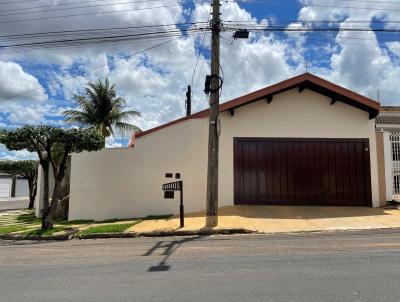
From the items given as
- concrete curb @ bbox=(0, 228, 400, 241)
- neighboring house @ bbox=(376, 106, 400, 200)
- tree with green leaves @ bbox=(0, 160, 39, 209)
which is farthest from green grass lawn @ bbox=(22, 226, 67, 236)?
tree with green leaves @ bbox=(0, 160, 39, 209)

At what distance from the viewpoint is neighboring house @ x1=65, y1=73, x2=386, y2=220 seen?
49.2 feet

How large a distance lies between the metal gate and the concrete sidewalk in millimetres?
1820

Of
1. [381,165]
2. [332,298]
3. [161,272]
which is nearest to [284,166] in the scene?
[381,165]

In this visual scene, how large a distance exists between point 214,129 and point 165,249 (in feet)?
13.5

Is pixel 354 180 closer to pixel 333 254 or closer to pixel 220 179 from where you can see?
pixel 220 179

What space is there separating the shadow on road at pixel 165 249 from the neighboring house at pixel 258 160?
16.1 ft

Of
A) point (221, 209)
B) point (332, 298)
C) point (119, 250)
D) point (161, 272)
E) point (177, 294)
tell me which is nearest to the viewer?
point (332, 298)

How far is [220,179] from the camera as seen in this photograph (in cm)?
1506

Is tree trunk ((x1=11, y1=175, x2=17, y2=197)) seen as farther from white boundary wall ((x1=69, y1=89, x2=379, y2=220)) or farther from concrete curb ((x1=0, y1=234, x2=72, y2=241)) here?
concrete curb ((x1=0, y1=234, x2=72, y2=241))

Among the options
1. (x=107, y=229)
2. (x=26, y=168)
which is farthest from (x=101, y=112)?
(x=107, y=229)

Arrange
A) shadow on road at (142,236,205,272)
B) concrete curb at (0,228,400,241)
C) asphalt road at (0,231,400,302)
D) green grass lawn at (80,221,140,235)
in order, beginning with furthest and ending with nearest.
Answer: green grass lawn at (80,221,140,235), concrete curb at (0,228,400,241), shadow on road at (142,236,205,272), asphalt road at (0,231,400,302)

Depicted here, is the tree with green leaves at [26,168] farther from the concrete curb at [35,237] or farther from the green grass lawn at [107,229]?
the green grass lawn at [107,229]

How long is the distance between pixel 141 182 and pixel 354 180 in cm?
772

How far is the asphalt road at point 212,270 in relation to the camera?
537cm
